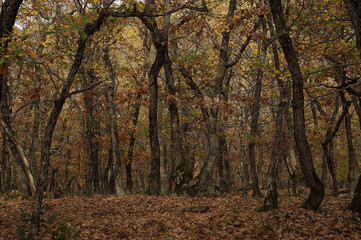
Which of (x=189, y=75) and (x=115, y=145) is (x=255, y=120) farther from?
(x=115, y=145)

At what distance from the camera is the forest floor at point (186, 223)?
8.70 metres

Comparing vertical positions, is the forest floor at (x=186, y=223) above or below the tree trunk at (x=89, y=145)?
below

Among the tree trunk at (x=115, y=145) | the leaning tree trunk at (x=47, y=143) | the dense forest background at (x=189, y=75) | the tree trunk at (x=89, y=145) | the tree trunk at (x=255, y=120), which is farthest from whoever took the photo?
the tree trunk at (x=89, y=145)

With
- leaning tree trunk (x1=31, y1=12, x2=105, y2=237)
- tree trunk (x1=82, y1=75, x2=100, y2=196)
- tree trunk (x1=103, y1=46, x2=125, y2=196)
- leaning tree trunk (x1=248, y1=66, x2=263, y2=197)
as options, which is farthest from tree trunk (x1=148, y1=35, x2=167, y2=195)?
leaning tree trunk (x1=31, y1=12, x2=105, y2=237)

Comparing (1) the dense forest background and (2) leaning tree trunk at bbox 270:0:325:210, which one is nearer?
(1) the dense forest background

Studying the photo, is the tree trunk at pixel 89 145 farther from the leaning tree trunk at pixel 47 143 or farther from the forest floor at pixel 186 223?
the leaning tree trunk at pixel 47 143

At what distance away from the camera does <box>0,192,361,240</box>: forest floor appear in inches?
343

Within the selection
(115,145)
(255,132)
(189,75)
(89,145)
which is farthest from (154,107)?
(255,132)

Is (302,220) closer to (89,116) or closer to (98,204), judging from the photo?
(98,204)

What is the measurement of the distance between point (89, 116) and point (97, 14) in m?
12.4

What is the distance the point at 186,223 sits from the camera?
9570mm

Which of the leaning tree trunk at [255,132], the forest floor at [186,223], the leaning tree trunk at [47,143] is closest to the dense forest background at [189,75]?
the leaning tree trunk at [47,143]

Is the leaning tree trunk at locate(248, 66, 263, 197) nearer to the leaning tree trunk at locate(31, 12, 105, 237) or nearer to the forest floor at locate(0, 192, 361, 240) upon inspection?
the forest floor at locate(0, 192, 361, 240)

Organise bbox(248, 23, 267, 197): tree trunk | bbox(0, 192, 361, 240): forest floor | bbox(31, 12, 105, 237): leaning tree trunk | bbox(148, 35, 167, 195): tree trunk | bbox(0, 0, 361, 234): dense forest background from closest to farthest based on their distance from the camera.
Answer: bbox(31, 12, 105, 237): leaning tree trunk < bbox(0, 0, 361, 234): dense forest background < bbox(0, 192, 361, 240): forest floor < bbox(148, 35, 167, 195): tree trunk < bbox(248, 23, 267, 197): tree trunk
